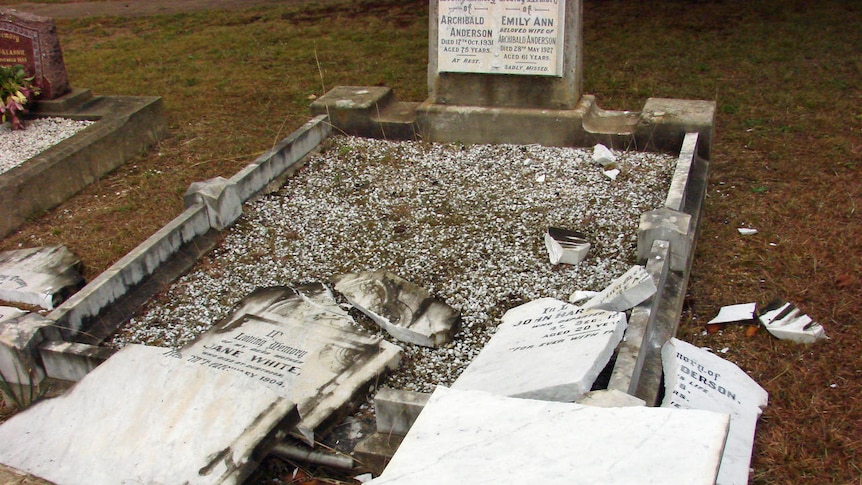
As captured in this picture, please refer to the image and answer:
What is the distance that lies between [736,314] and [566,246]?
0.97m

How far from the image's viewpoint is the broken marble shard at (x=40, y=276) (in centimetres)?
452

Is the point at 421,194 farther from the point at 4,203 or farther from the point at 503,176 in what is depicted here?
the point at 4,203

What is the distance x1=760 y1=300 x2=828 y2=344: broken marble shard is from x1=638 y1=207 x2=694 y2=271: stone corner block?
1.70 ft

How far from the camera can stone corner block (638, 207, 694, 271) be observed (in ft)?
13.4

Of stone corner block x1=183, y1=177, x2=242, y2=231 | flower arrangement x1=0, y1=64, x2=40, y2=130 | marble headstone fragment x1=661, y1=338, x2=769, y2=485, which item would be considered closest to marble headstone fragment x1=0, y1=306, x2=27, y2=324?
stone corner block x1=183, y1=177, x2=242, y2=231

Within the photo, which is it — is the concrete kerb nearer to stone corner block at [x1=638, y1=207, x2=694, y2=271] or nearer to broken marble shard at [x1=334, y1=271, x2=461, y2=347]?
broken marble shard at [x1=334, y1=271, x2=461, y2=347]

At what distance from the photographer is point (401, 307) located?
3.91 meters

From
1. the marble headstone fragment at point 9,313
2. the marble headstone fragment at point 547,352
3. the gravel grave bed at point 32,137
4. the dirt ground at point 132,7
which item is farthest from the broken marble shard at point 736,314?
the dirt ground at point 132,7

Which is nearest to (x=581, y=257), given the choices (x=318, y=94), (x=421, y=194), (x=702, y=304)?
(x=702, y=304)

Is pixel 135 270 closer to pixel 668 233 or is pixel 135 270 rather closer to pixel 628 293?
pixel 628 293

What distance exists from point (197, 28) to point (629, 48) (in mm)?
6703

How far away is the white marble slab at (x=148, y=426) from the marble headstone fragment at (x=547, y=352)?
87 centimetres

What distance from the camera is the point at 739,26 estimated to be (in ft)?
32.2

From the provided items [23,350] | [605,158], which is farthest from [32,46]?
[605,158]
